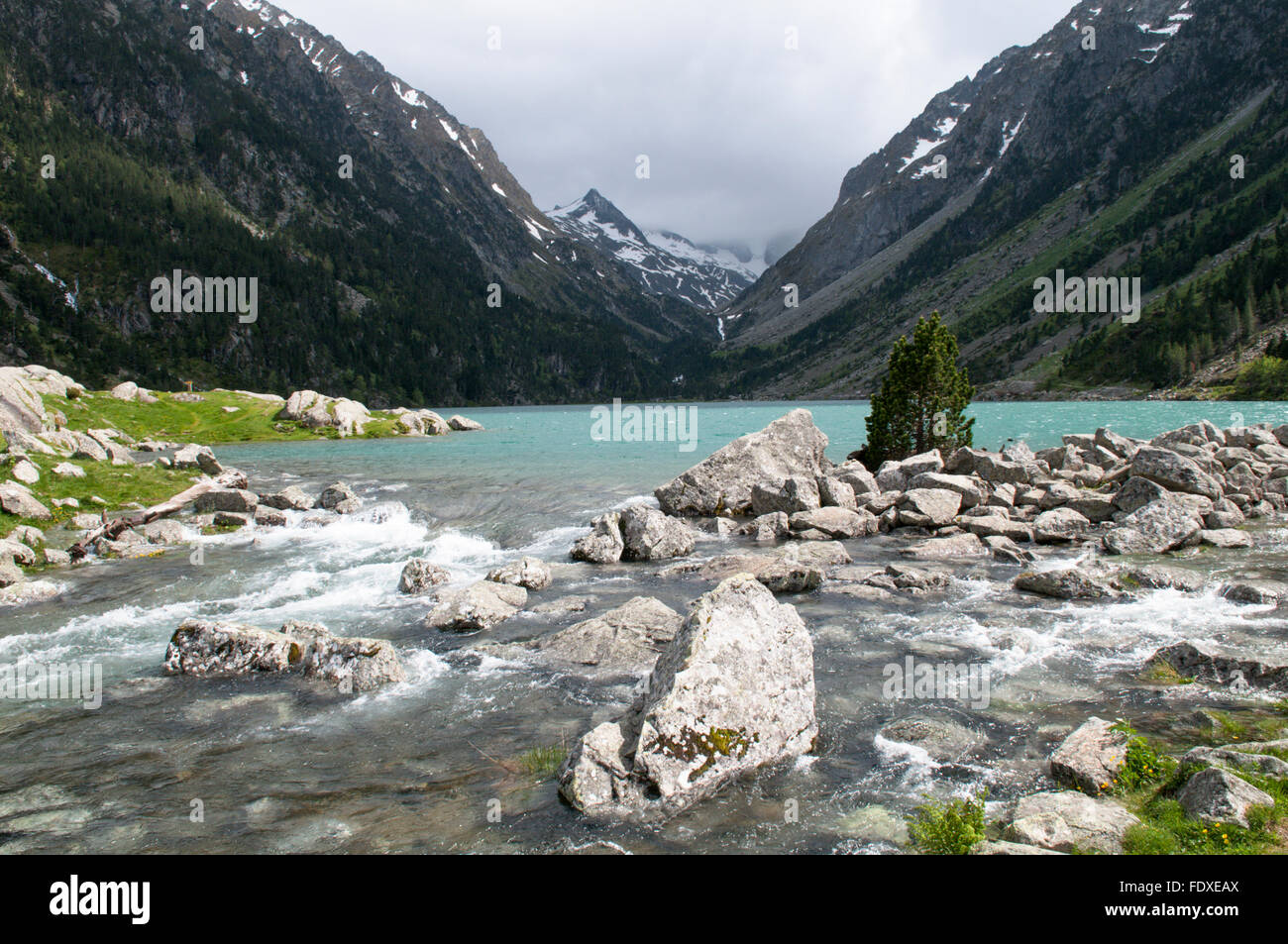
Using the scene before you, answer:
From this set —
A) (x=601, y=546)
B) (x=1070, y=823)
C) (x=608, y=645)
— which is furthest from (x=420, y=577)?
(x=1070, y=823)

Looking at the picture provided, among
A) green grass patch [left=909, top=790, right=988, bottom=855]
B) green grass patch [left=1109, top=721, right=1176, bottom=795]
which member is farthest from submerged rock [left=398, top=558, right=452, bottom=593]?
green grass patch [left=1109, top=721, right=1176, bottom=795]

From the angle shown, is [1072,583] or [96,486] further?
[96,486]

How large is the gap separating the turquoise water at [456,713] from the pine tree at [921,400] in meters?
15.4

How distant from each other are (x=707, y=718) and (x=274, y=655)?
9069mm

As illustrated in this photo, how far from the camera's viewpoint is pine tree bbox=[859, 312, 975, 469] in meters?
35.9

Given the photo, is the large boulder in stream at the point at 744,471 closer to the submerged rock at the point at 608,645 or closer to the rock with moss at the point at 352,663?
the submerged rock at the point at 608,645

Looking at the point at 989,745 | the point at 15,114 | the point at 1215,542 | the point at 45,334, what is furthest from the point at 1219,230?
the point at 15,114

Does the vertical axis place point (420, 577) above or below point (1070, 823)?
above

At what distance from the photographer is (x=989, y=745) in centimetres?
942

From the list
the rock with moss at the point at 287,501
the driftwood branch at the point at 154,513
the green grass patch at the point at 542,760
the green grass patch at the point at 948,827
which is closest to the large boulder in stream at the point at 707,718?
the green grass patch at the point at 542,760

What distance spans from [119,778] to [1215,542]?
27242mm

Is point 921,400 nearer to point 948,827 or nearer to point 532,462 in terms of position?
point 532,462

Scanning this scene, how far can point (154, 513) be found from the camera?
27781 millimetres

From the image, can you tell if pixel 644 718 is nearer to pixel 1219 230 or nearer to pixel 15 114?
pixel 1219 230
